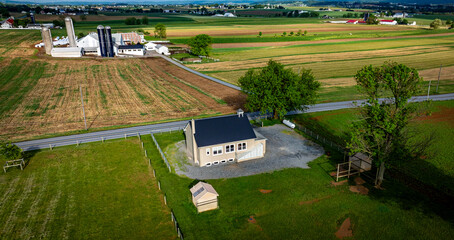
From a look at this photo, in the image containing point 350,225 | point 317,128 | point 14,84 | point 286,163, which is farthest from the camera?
point 14,84

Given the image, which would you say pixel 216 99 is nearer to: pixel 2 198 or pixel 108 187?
pixel 108 187

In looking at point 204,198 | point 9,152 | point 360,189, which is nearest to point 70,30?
point 9,152

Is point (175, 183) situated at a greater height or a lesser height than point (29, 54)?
lesser

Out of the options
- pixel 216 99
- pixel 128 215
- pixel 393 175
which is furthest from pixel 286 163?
pixel 216 99

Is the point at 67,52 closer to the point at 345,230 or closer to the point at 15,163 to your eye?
the point at 15,163

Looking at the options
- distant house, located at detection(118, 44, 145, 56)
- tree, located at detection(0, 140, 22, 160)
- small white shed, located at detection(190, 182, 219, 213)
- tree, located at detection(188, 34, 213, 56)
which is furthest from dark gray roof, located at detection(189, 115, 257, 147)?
distant house, located at detection(118, 44, 145, 56)
